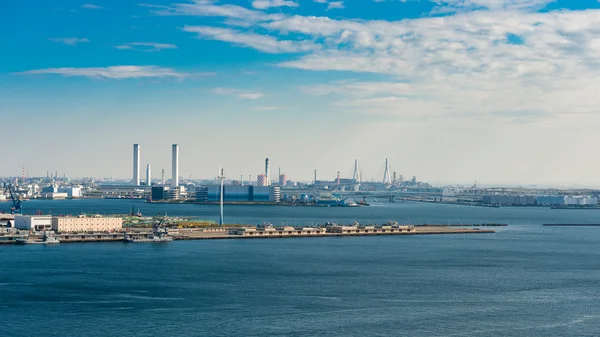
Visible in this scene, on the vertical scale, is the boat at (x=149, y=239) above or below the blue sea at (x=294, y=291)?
above

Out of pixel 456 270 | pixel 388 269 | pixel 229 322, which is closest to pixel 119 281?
pixel 229 322

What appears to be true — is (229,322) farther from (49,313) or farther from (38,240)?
(38,240)

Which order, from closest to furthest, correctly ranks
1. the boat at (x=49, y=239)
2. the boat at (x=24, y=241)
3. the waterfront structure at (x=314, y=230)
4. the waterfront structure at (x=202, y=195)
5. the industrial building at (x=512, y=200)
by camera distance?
the boat at (x=24, y=241) → the boat at (x=49, y=239) → the waterfront structure at (x=314, y=230) → the waterfront structure at (x=202, y=195) → the industrial building at (x=512, y=200)

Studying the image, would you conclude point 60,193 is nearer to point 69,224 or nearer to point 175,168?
point 175,168

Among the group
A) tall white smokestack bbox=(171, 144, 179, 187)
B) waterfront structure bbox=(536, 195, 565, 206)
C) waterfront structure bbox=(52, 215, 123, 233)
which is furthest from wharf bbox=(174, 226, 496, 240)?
tall white smokestack bbox=(171, 144, 179, 187)

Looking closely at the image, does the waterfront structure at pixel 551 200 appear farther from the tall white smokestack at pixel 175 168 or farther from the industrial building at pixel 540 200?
the tall white smokestack at pixel 175 168

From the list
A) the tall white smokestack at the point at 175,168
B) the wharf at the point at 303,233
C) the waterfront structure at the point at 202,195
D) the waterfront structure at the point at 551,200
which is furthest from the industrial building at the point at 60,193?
the wharf at the point at 303,233
